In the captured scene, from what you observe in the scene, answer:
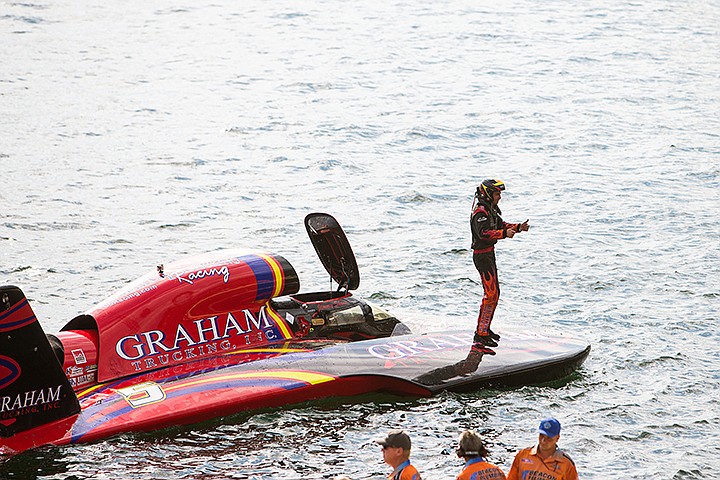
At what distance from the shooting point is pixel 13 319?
895 cm

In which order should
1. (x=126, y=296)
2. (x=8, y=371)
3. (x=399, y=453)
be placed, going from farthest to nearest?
(x=126, y=296) → (x=8, y=371) → (x=399, y=453)

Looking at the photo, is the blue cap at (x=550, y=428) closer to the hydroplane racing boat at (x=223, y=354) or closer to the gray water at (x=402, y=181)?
the gray water at (x=402, y=181)

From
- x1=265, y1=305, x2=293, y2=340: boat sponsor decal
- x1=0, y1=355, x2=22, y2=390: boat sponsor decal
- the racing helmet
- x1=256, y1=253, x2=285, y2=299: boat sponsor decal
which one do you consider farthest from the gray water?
the racing helmet

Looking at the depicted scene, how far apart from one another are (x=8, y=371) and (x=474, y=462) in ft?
14.6

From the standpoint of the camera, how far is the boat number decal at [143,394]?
9.98 metres

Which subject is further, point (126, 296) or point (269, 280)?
point (269, 280)

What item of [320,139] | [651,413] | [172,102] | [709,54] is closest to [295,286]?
[651,413]

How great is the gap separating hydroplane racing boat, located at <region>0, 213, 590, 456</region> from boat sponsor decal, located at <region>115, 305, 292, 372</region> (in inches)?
0.5

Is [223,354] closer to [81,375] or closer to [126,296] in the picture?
[126,296]

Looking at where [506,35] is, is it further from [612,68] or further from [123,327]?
[123,327]

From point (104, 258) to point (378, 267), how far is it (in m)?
4.66

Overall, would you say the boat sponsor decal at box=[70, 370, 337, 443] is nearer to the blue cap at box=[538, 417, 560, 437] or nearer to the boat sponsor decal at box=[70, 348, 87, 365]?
the boat sponsor decal at box=[70, 348, 87, 365]

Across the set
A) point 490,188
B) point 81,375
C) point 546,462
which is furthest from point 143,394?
point 546,462

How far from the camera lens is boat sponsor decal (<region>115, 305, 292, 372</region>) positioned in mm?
10578
